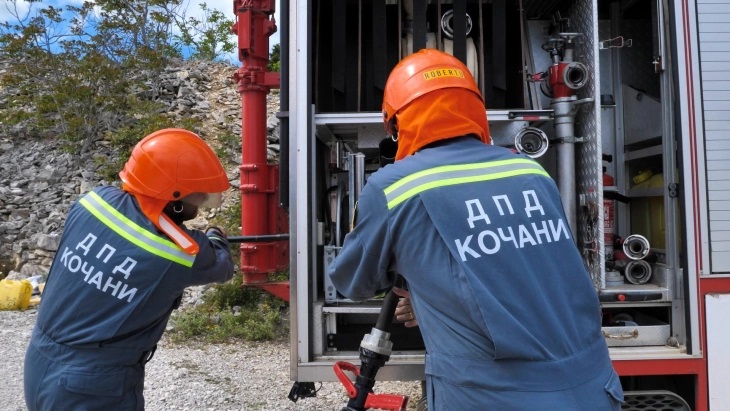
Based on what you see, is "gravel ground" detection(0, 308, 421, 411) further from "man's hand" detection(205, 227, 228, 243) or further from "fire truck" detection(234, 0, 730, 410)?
"man's hand" detection(205, 227, 228, 243)

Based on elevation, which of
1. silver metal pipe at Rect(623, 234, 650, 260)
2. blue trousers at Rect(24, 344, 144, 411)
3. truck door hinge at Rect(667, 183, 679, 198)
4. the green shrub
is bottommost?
the green shrub

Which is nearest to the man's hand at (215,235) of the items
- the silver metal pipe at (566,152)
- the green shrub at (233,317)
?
the silver metal pipe at (566,152)

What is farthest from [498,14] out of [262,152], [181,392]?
[181,392]

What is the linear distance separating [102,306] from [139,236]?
0.28m

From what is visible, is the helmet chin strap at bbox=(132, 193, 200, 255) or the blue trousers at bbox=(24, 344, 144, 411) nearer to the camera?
the blue trousers at bbox=(24, 344, 144, 411)

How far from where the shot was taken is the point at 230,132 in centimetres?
1155

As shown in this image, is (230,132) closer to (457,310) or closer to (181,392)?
(181,392)

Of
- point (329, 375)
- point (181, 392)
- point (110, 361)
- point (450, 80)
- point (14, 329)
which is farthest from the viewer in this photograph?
point (14, 329)

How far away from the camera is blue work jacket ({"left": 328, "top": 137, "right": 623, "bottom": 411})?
5.47ft

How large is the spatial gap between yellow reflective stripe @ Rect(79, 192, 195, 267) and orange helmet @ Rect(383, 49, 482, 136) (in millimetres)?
938

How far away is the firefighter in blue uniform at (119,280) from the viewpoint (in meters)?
2.22

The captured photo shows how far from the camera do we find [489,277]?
5.51 feet

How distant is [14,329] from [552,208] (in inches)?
291

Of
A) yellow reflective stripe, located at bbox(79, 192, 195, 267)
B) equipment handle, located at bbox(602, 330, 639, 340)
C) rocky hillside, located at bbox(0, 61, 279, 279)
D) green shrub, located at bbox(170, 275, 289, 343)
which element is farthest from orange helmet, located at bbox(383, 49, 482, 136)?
rocky hillside, located at bbox(0, 61, 279, 279)
